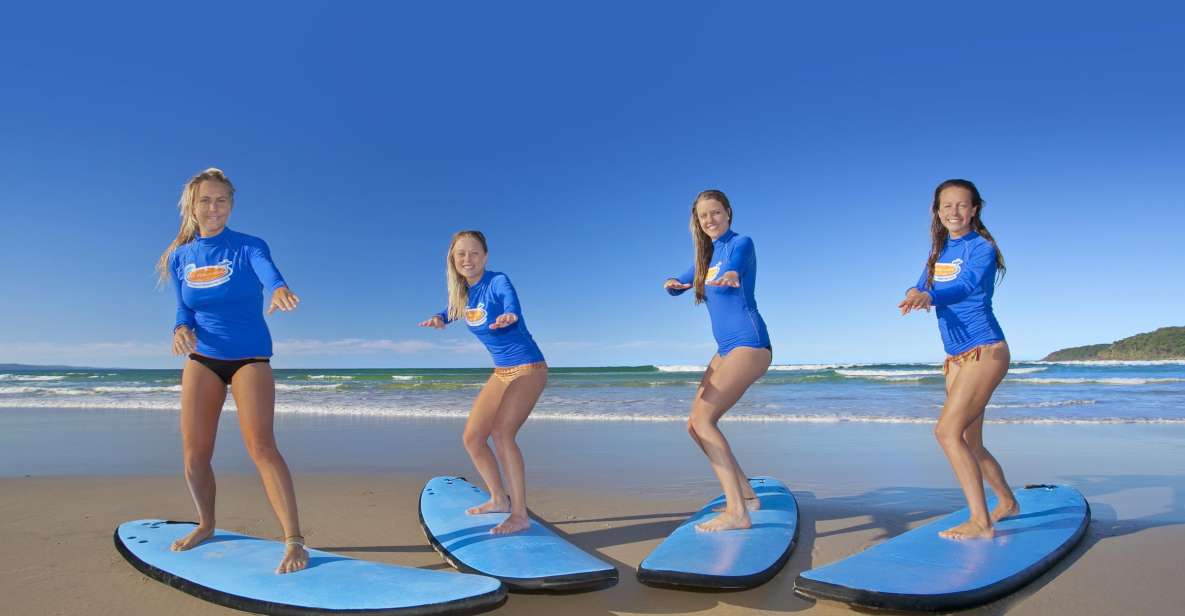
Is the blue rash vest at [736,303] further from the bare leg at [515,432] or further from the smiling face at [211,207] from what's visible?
the smiling face at [211,207]

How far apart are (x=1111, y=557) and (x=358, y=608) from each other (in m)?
4.42

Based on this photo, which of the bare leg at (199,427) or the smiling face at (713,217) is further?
the smiling face at (713,217)

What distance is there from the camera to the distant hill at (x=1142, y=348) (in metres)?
57.7

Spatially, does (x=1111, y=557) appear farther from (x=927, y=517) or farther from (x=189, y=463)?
(x=189, y=463)

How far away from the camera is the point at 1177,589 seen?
11.9 ft

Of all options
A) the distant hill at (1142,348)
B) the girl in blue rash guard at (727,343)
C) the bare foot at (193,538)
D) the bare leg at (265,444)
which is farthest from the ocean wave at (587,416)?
the distant hill at (1142,348)

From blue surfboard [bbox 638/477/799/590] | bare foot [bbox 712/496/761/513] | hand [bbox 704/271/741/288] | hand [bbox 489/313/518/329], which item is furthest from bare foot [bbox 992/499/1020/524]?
hand [bbox 489/313/518/329]

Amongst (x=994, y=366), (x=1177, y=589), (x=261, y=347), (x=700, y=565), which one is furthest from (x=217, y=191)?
(x=1177, y=589)

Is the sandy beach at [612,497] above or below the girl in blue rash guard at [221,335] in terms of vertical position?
below

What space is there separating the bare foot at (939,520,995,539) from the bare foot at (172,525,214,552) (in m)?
4.54

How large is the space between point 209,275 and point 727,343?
10.8ft

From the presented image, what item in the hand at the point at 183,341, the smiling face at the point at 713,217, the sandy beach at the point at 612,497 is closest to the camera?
the sandy beach at the point at 612,497

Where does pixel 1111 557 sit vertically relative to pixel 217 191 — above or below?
below

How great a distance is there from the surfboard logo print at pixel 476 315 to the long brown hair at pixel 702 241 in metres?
1.61
